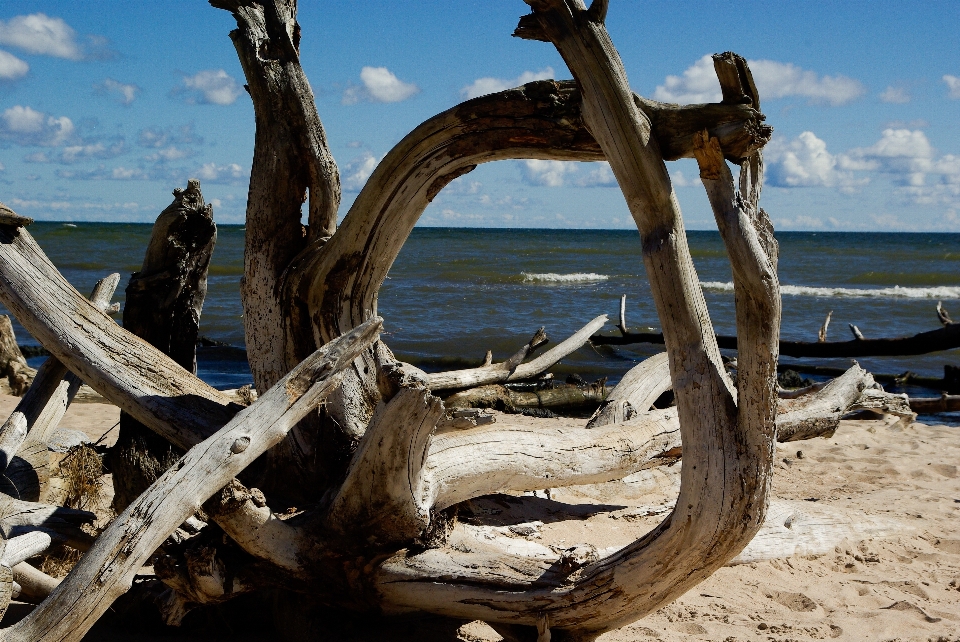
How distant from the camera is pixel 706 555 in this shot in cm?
291

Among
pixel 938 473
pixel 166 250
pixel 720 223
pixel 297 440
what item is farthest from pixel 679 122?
pixel 938 473

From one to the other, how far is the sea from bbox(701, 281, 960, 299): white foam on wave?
4 centimetres

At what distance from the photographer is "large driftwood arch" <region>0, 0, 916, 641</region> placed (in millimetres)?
2807

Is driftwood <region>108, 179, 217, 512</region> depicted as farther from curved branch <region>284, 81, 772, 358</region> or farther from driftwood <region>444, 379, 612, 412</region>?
driftwood <region>444, 379, 612, 412</region>

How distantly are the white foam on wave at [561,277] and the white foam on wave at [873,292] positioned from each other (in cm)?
438

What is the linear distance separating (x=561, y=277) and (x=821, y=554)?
960 inches

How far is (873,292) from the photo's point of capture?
955 inches

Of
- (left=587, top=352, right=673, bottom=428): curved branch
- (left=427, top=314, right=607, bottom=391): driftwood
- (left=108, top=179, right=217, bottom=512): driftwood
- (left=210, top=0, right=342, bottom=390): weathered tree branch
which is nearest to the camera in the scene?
(left=210, top=0, right=342, bottom=390): weathered tree branch

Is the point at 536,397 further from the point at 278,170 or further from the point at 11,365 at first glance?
the point at 11,365

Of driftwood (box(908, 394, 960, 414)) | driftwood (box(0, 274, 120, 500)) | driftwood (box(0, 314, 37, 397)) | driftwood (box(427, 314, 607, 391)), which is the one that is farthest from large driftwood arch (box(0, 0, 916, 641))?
driftwood (box(0, 314, 37, 397))

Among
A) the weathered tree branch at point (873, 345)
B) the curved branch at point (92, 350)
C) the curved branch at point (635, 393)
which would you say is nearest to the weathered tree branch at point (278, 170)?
the curved branch at point (92, 350)

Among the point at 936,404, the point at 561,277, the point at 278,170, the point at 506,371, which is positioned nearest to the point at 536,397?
the point at 506,371

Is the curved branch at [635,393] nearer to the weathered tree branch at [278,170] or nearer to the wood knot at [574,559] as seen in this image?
the wood knot at [574,559]

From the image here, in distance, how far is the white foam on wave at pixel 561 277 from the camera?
90.7ft
